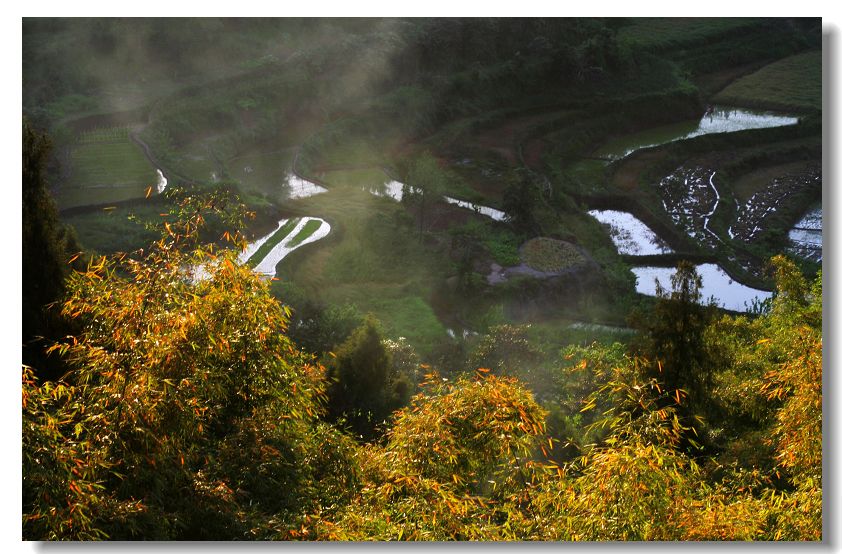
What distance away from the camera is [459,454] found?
14.5 feet

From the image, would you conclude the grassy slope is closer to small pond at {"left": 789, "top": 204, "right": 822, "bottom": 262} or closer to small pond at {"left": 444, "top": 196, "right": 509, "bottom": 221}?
small pond at {"left": 444, "top": 196, "right": 509, "bottom": 221}

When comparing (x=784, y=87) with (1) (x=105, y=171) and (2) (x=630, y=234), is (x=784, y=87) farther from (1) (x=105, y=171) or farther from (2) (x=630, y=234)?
(1) (x=105, y=171)

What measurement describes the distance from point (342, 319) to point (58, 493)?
2.25m

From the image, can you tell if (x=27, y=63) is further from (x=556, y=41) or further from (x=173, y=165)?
(x=556, y=41)

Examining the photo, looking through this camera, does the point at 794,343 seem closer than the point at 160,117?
Yes

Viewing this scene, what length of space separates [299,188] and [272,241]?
0.77m

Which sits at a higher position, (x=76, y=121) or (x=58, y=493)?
(x=76, y=121)

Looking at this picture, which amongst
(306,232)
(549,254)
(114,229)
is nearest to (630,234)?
(549,254)

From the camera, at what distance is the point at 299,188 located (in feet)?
20.7

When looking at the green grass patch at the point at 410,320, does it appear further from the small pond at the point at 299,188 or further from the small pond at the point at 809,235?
the small pond at the point at 809,235

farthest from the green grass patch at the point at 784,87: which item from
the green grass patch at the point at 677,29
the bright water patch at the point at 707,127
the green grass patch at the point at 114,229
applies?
the green grass patch at the point at 114,229

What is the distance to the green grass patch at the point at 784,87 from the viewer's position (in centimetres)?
547
